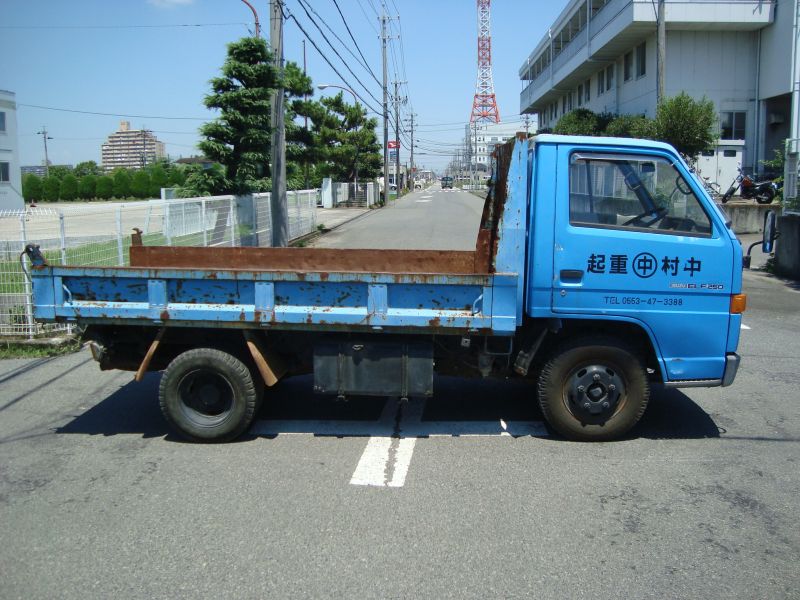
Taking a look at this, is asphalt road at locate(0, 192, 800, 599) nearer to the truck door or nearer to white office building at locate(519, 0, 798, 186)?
the truck door

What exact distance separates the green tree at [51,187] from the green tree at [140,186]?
23.8 ft

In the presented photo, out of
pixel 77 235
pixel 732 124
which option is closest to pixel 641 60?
pixel 732 124

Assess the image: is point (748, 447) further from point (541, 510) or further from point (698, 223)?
point (541, 510)

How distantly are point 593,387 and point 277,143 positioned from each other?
1308cm

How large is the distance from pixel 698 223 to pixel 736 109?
30282 mm

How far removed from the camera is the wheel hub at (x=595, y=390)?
549cm

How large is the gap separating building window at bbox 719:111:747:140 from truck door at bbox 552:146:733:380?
97.5 ft

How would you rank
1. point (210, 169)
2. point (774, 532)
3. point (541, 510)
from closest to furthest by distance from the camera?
point (774, 532) → point (541, 510) → point (210, 169)

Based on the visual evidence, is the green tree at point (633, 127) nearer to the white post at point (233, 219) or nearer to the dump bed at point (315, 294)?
the white post at point (233, 219)

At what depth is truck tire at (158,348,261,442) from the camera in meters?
5.62

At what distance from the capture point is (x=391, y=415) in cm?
646

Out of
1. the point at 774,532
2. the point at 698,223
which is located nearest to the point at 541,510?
the point at 774,532

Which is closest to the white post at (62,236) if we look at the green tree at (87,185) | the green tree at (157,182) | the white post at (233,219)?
the white post at (233,219)

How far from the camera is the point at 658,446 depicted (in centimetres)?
565
